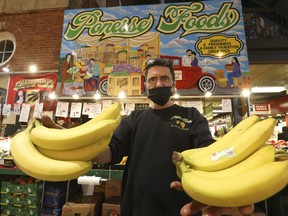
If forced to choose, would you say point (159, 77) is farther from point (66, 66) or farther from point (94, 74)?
point (66, 66)

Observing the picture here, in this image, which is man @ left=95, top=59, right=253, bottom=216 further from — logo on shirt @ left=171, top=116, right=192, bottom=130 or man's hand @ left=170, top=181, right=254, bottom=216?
man's hand @ left=170, top=181, right=254, bottom=216

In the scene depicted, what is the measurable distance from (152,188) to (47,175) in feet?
1.85

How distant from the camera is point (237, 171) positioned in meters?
0.68

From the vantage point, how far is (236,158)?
73 centimetres

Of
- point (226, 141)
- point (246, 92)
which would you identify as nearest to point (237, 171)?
point (226, 141)

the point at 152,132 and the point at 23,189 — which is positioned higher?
the point at 152,132

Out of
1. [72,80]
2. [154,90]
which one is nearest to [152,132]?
[154,90]

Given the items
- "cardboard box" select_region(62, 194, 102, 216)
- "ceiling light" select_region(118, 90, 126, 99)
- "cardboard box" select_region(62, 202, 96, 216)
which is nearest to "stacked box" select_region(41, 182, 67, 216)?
"cardboard box" select_region(62, 194, 102, 216)

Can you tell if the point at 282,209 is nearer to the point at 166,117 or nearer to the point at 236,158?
the point at 166,117

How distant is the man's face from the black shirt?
17cm

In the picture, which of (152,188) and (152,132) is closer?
(152,188)

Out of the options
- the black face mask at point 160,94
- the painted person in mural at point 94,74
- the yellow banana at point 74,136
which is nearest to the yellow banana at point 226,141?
the yellow banana at point 74,136

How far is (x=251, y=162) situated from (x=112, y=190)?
230 cm

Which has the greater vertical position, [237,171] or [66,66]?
[66,66]
